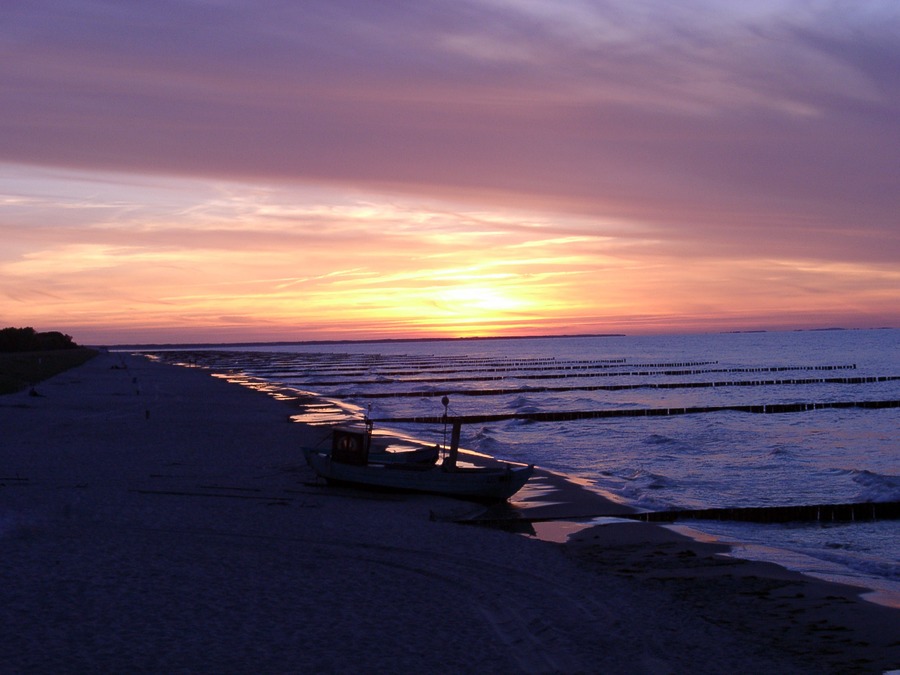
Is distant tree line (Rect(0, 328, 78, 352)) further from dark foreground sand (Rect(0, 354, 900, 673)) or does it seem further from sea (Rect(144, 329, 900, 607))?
dark foreground sand (Rect(0, 354, 900, 673))

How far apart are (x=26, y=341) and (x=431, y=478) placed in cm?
14984

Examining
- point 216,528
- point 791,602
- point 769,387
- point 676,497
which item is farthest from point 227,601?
point 769,387

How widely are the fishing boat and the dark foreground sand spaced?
64cm

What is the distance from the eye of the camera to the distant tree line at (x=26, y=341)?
478 feet

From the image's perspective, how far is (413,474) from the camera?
23.4m

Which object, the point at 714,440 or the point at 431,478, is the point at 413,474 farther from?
the point at 714,440

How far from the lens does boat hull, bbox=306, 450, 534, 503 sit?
22656mm

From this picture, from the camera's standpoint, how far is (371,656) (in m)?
10.4

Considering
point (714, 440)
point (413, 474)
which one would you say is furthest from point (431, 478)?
point (714, 440)

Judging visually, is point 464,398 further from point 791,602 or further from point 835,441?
point 791,602

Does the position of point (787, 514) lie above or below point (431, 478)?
below

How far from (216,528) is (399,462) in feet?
26.9

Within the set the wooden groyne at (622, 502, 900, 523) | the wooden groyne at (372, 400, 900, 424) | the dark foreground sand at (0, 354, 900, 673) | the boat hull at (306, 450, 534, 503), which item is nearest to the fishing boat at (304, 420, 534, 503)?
the boat hull at (306, 450, 534, 503)


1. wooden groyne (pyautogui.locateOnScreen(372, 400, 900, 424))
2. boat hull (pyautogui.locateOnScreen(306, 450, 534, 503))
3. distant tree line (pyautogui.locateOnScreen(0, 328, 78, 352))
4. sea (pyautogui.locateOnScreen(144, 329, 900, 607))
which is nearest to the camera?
sea (pyautogui.locateOnScreen(144, 329, 900, 607))
